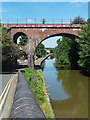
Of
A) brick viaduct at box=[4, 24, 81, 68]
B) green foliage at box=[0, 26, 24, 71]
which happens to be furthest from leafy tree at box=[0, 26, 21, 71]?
brick viaduct at box=[4, 24, 81, 68]

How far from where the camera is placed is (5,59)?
872 inches

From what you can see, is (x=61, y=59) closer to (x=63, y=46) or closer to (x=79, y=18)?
(x=63, y=46)

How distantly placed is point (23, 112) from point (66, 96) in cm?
1013

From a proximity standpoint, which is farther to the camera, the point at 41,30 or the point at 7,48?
the point at 41,30

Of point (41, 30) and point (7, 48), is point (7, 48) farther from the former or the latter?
point (41, 30)

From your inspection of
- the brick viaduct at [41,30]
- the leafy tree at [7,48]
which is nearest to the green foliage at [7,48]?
the leafy tree at [7,48]

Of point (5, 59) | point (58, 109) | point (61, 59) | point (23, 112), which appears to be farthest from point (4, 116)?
point (61, 59)

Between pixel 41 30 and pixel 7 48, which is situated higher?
pixel 41 30

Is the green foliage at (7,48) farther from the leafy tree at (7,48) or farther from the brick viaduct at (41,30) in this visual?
the brick viaduct at (41,30)

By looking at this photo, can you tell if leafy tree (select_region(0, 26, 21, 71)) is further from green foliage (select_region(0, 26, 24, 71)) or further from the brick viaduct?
the brick viaduct

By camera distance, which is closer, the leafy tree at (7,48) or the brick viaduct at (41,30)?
the leafy tree at (7,48)

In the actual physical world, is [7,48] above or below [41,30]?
below

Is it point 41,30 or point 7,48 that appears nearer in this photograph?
point 7,48

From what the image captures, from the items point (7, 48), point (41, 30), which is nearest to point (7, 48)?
point (7, 48)
